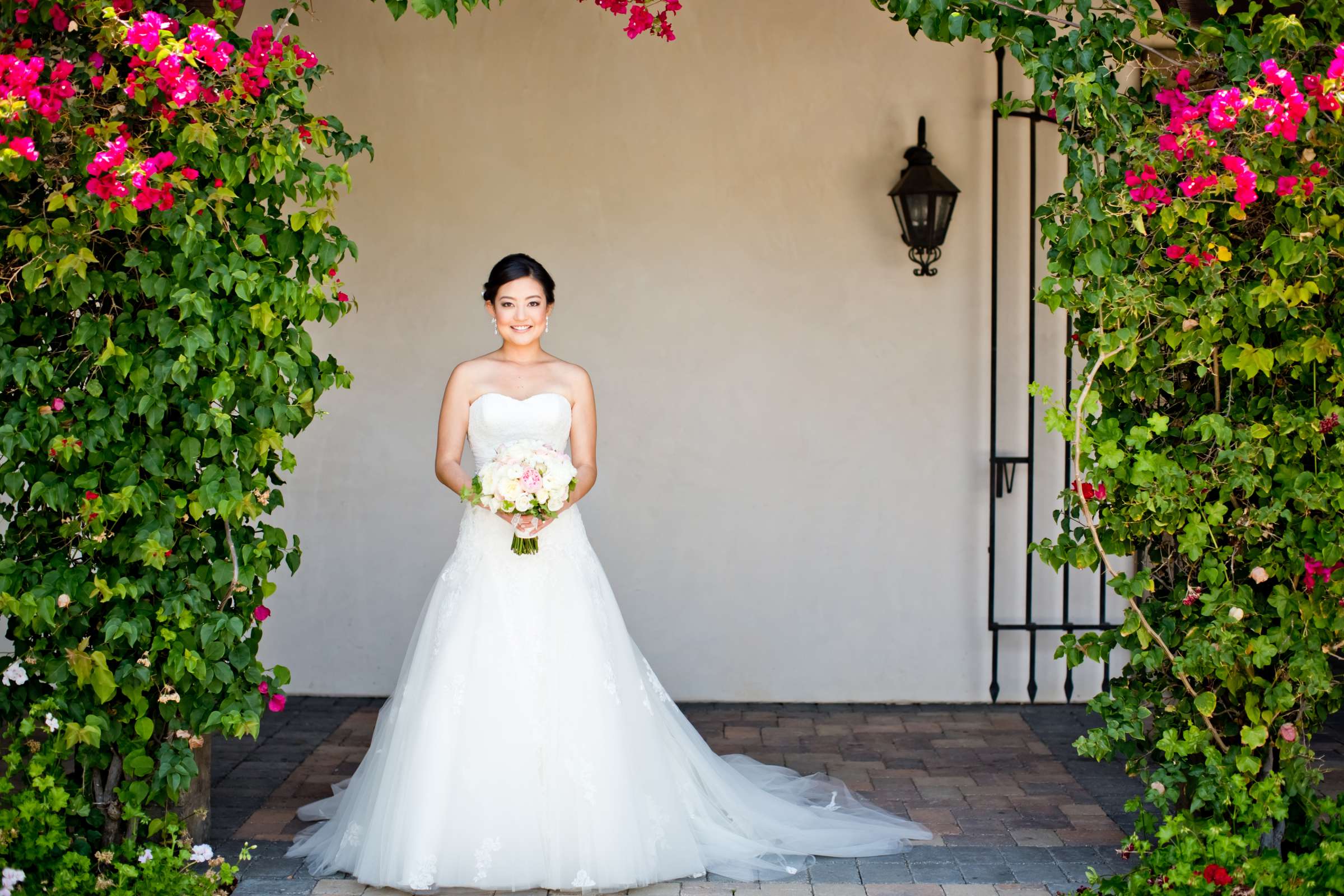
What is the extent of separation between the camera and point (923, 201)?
5.18 metres

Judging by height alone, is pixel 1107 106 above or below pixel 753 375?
above

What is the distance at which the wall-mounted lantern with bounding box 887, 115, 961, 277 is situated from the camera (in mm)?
5160

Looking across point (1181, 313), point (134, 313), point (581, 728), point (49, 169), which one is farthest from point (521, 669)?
point (1181, 313)

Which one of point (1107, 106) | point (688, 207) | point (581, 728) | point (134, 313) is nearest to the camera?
point (1107, 106)

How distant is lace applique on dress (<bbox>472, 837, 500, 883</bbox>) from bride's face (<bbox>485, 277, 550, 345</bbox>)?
4.98 ft

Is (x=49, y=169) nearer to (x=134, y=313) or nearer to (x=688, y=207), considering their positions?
(x=134, y=313)

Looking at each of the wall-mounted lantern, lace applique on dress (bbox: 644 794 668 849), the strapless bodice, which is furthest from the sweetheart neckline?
the wall-mounted lantern

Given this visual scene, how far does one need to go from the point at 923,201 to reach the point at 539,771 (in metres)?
3.05

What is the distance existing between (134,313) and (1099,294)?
2.57 m

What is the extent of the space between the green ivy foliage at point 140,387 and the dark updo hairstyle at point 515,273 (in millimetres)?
628

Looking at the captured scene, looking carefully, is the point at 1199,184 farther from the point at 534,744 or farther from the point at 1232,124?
the point at 534,744

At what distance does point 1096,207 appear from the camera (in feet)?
9.86

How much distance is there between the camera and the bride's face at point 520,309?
12.3ft

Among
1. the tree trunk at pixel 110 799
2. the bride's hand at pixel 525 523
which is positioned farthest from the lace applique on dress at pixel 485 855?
the tree trunk at pixel 110 799
